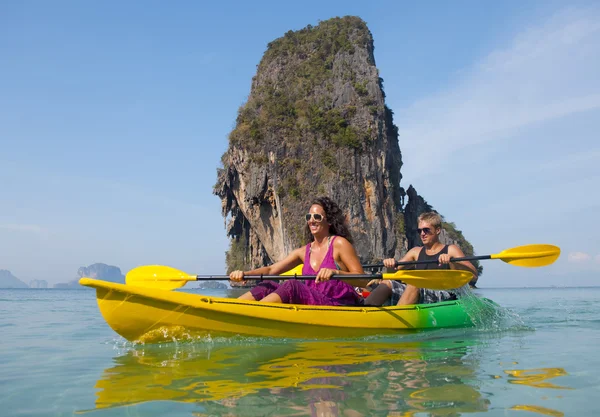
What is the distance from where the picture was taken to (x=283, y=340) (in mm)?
4941

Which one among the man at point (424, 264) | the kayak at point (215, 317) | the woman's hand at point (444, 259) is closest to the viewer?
the kayak at point (215, 317)

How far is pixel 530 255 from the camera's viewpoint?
6070mm

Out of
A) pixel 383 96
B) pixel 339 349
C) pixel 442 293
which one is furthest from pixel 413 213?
pixel 339 349

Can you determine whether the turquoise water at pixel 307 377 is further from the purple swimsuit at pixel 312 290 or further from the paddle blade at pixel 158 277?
the paddle blade at pixel 158 277

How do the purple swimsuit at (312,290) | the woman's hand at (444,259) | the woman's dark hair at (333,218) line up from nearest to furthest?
the purple swimsuit at (312,290)
the woman's dark hair at (333,218)
the woman's hand at (444,259)

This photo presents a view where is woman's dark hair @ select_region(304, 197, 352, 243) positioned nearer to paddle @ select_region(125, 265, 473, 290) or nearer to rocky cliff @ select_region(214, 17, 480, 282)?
paddle @ select_region(125, 265, 473, 290)

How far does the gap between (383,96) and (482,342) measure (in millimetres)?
28565

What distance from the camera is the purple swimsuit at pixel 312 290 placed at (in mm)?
4957

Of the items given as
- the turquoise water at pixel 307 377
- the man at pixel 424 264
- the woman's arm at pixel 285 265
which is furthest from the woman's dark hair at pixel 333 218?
the turquoise water at pixel 307 377

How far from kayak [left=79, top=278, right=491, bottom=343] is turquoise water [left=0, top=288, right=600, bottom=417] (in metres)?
0.12

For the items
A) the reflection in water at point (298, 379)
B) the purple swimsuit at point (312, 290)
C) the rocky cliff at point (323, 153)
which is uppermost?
the rocky cliff at point (323, 153)

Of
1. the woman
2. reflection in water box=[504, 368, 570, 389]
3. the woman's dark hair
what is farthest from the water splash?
reflection in water box=[504, 368, 570, 389]

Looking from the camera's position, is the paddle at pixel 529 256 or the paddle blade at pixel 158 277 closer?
the paddle blade at pixel 158 277

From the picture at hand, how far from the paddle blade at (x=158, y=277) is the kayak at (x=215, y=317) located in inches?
37.8
